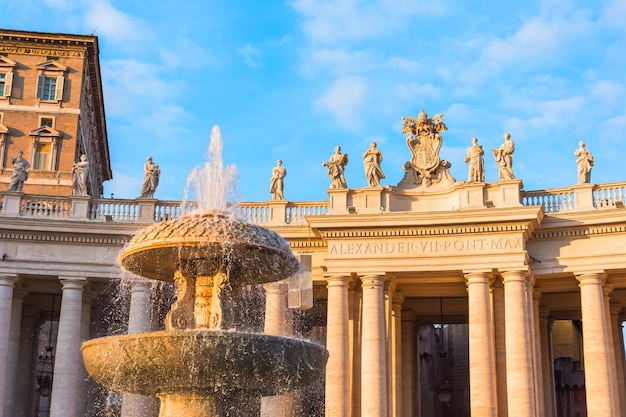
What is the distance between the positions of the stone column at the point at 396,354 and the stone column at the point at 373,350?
4176mm

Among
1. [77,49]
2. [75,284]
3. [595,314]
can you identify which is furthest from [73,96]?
[595,314]

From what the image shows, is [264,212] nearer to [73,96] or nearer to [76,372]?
[76,372]

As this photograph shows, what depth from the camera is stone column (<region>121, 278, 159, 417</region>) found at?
1321 inches

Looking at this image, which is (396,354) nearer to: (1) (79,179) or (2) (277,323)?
(2) (277,323)

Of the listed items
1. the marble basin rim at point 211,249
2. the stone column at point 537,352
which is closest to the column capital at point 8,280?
the marble basin rim at point 211,249

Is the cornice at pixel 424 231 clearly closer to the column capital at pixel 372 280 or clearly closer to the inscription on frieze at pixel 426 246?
the inscription on frieze at pixel 426 246

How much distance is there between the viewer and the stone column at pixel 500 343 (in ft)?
109

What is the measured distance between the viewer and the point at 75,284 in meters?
35.1

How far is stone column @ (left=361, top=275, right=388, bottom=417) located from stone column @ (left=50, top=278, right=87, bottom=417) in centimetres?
Answer: 1088

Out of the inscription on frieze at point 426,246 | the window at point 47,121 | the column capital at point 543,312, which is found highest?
the window at point 47,121

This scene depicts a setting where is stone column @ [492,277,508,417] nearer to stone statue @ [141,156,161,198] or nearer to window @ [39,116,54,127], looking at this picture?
stone statue @ [141,156,161,198]

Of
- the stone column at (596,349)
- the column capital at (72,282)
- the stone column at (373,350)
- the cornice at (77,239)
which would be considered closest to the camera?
the stone column at (596,349)

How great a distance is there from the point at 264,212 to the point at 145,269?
1692 cm

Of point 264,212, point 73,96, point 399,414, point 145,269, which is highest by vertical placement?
point 73,96
